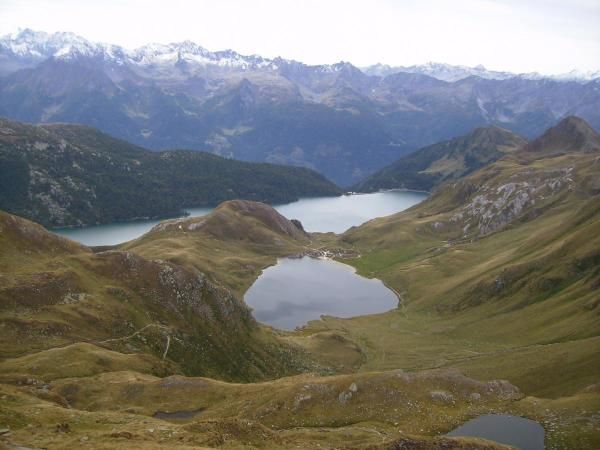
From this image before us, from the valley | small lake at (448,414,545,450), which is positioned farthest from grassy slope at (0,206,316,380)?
small lake at (448,414,545,450)

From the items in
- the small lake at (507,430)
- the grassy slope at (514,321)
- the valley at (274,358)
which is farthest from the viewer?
the grassy slope at (514,321)

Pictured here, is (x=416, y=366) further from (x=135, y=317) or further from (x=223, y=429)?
(x=223, y=429)

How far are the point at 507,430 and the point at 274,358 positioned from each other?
64.8 meters

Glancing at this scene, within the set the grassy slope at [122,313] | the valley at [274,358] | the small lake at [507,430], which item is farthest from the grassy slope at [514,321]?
the grassy slope at [122,313]

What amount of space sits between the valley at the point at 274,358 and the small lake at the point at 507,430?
1.19 meters

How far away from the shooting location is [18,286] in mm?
96188

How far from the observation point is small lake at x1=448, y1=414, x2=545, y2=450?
60.4m

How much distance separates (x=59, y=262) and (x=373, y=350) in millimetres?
75442

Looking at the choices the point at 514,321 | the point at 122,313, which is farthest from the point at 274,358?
the point at 514,321

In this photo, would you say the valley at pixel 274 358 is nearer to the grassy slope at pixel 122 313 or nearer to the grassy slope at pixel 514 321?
the grassy slope at pixel 122 313

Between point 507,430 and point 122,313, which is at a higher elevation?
point 507,430

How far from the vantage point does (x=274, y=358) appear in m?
121

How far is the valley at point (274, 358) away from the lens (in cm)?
5647

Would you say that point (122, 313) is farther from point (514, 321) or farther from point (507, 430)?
point (514, 321)
